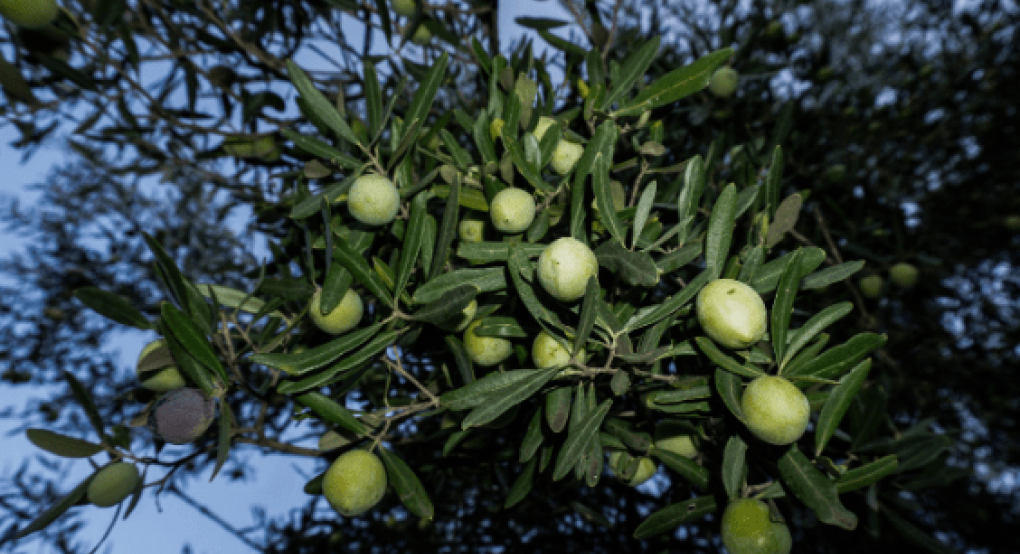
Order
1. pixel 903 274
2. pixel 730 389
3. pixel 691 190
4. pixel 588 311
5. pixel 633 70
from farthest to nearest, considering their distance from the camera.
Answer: pixel 903 274 → pixel 633 70 → pixel 691 190 → pixel 730 389 → pixel 588 311

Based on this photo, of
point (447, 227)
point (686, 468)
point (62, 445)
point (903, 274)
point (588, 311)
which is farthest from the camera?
point (903, 274)

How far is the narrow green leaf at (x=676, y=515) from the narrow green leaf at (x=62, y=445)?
1747 millimetres

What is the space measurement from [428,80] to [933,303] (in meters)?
4.67

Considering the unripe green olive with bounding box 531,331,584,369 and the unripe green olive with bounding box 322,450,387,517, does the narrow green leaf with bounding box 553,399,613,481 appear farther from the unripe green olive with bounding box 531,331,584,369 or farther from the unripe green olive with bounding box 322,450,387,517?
the unripe green olive with bounding box 322,450,387,517

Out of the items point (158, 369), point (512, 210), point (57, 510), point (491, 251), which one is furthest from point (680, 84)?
point (57, 510)

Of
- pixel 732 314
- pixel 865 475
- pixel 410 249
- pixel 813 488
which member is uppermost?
pixel 410 249

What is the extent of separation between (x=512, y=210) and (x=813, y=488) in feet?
3.04

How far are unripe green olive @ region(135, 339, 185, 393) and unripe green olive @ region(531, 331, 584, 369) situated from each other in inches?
43.1

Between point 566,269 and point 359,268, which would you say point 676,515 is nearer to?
point 566,269

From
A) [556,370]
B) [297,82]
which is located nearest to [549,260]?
[556,370]

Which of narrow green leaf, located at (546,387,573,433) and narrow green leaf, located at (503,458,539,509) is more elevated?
narrow green leaf, located at (546,387,573,433)

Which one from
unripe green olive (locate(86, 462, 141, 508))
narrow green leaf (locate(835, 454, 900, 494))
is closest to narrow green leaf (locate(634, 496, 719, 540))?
narrow green leaf (locate(835, 454, 900, 494))

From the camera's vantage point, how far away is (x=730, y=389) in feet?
3.97

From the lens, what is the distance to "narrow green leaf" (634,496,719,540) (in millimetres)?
1501
